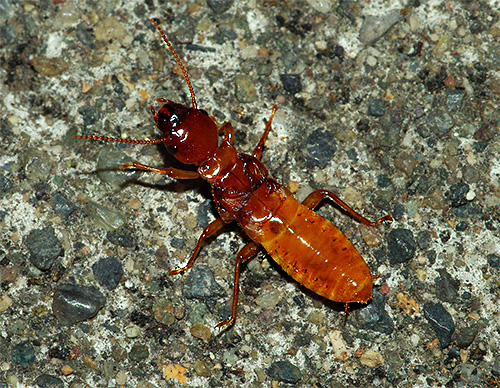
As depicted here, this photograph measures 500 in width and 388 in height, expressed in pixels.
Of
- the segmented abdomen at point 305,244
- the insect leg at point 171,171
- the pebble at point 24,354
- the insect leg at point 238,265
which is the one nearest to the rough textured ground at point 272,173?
the pebble at point 24,354

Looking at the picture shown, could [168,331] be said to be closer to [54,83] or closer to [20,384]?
[20,384]

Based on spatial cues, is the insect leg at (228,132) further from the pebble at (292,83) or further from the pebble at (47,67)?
the pebble at (47,67)

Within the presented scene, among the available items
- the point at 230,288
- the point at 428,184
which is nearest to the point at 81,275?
the point at 230,288

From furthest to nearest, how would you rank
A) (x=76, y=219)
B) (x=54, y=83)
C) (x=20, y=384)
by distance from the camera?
1. (x=54, y=83)
2. (x=76, y=219)
3. (x=20, y=384)

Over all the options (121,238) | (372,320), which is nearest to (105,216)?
(121,238)

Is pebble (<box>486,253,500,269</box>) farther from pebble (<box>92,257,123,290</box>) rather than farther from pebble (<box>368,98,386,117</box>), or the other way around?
pebble (<box>92,257,123,290</box>)

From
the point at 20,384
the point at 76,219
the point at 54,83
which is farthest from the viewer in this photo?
the point at 54,83
